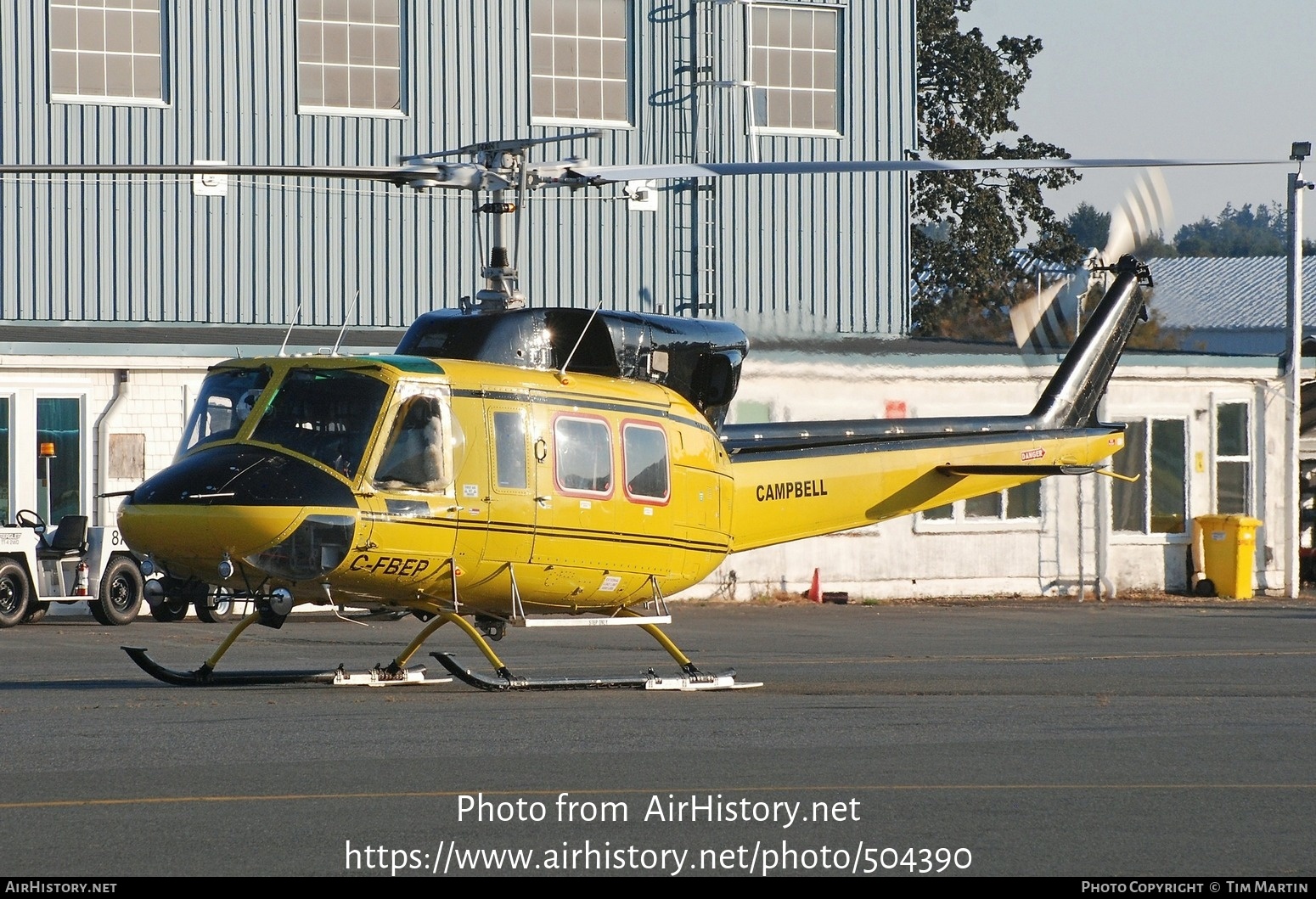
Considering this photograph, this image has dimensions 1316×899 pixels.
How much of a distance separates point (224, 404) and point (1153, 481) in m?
19.6

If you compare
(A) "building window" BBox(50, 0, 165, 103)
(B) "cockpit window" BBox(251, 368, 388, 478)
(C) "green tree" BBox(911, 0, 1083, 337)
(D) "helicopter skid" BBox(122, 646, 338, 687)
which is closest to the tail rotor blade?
(D) "helicopter skid" BBox(122, 646, 338, 687)

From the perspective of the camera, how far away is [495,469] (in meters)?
13.4

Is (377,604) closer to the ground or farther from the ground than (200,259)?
closer to the ground

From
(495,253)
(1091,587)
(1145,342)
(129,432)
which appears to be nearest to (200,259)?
(129,432)

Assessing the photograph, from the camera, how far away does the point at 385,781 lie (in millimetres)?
9391

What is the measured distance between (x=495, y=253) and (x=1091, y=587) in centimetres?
1737

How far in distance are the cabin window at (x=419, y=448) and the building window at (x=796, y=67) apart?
20.3 meters

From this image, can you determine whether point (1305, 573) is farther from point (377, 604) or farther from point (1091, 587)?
point (377, 604)

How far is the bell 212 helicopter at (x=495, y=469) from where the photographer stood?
1234cm

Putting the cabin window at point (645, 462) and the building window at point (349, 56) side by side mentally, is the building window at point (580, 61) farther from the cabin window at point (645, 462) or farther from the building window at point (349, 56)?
the cabin window at point (645, 462)

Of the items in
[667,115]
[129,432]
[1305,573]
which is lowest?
[1305,573]

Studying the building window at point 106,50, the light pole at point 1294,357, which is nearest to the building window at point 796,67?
the light pole at point 1294,357

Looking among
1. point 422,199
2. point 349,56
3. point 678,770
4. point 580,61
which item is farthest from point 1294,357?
point 678,770

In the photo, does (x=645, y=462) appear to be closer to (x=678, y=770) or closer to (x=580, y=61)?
(x=678, y=770)
